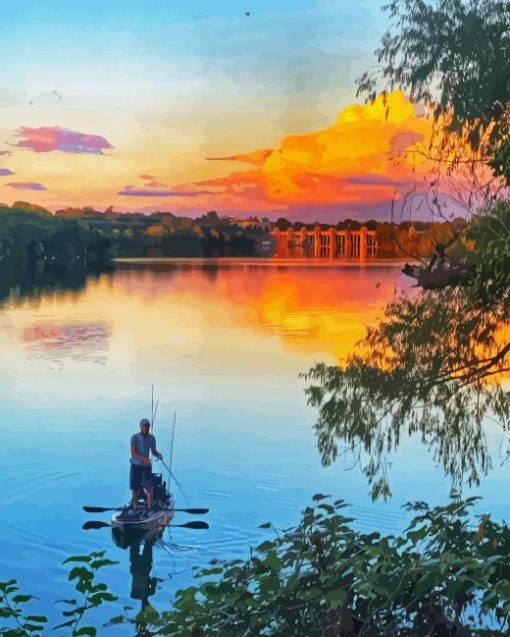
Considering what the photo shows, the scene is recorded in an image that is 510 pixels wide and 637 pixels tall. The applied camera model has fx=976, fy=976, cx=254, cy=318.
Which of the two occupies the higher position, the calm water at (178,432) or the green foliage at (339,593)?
the green foliage at (339,593)

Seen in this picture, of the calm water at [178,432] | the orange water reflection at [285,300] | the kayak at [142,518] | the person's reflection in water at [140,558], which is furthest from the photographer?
the orange water reflection at [285,300]

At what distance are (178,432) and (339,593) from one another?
1985 cm

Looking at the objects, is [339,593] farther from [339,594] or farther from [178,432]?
[178,432]

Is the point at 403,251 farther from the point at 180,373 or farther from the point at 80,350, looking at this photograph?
the point at 80,350

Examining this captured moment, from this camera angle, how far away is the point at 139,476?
14.4 m

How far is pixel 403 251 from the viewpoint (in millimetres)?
6605

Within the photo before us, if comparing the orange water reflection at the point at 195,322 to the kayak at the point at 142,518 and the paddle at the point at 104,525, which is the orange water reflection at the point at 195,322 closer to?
the paddle at the point at 104,525

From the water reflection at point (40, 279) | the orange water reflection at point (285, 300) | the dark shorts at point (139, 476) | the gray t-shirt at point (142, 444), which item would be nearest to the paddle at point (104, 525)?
the dark shorts at point (139, 476)

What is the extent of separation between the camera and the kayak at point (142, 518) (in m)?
14.6

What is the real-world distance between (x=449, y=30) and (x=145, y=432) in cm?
878

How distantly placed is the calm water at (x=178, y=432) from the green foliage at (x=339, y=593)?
11.6 ft

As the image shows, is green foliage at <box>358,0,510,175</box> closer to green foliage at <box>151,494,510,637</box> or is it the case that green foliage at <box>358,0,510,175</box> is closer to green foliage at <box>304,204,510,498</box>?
green foliage at <box>304,204,510,498</box>

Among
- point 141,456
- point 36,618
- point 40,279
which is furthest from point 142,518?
point 40,279

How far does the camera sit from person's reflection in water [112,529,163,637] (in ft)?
44.5
